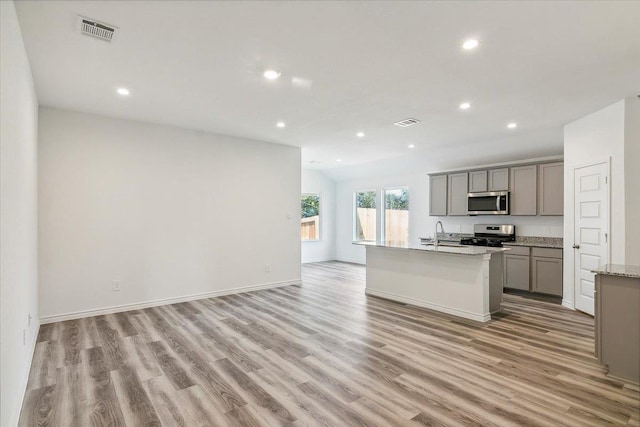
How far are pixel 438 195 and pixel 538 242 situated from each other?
7.06 ft

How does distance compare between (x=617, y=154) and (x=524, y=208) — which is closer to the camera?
(x=617, y=154)

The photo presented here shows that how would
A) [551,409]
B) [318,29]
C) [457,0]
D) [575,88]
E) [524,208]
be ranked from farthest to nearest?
A: [524,208], [575,88], [318,29], [551,409], [457,0]

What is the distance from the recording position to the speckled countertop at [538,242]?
5.60 m

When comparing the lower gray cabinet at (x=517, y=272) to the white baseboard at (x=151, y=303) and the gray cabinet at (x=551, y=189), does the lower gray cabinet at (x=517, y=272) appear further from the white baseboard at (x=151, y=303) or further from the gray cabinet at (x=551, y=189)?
the white baseboard at (x=151, y=303)

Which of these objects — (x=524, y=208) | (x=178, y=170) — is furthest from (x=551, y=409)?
(x=178, y=170)

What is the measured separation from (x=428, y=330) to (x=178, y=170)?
4265 mm

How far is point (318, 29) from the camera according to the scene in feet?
8.11

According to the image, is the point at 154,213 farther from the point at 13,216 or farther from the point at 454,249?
the point at 454,249

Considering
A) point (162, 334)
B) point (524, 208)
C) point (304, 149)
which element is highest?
point (304, 149)

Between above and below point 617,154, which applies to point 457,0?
→ above

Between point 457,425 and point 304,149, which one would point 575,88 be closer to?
point 457,425

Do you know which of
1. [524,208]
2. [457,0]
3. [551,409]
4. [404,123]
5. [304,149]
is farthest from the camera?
[304,149]

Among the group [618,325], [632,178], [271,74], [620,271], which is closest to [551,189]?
[632,178]

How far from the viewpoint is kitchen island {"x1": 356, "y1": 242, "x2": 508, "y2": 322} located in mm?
4234
